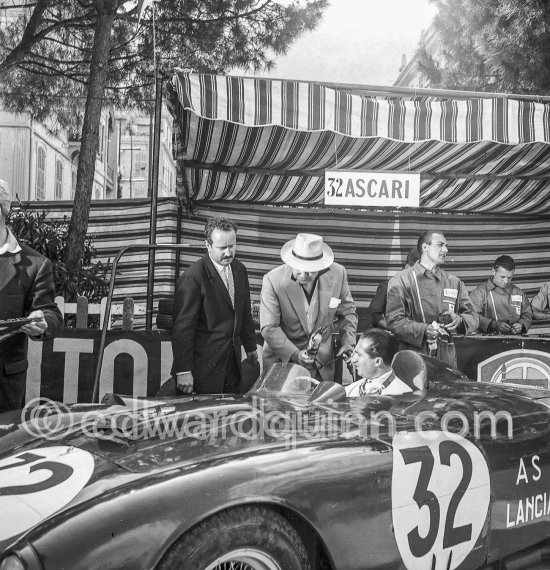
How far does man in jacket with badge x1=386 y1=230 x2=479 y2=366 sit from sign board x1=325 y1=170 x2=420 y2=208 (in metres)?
1.13

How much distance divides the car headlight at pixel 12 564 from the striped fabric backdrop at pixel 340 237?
6820 millimetres

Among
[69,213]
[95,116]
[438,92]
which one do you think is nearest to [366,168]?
[438,92]

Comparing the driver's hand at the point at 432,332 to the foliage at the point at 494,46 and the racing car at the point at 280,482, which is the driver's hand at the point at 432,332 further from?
the foliage at the point at 494,46

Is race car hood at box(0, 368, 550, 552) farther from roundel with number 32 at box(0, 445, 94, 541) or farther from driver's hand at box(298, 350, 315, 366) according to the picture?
driver's hand at box(298, 350, 315, 366)

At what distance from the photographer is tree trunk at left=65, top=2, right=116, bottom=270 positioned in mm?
8508

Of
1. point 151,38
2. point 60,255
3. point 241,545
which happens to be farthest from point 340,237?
point 241,545

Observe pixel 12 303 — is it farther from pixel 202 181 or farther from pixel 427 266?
pixel 202 181

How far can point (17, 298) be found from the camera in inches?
157

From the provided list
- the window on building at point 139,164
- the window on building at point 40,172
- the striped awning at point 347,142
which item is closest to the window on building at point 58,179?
the window on building at point 40,172

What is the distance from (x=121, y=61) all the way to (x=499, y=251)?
5986 millimetres

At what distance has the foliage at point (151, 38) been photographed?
31.7ft

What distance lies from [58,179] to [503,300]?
830 inches

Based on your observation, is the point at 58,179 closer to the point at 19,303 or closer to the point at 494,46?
the point at 494,46

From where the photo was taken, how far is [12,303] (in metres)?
3.98
